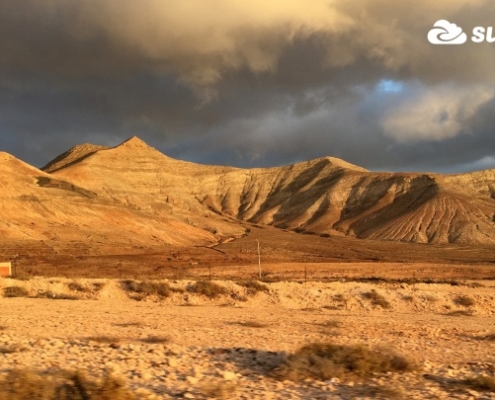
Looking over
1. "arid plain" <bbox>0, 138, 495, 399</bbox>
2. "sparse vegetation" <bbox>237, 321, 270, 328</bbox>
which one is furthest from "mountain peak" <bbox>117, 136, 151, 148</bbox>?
"sparse vegetation" <bbox>237, 321, 270, 328</bbox>

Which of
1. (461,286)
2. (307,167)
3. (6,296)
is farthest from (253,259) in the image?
(307,167)

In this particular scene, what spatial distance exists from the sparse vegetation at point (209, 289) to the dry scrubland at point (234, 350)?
0.48ft

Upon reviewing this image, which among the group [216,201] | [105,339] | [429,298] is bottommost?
[429,298]

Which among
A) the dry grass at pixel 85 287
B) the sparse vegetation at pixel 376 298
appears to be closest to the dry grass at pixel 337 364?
the sparse vegetation at pixel 376 298

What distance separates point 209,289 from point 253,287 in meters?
2.24

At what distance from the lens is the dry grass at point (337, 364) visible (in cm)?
895

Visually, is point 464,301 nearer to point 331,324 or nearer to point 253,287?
point 253,287

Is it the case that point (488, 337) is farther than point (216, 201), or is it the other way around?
point (216, 201)

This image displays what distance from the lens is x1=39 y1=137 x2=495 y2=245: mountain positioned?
113 metres

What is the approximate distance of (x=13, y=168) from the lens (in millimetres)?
104375

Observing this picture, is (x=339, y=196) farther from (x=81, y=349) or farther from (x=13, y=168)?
(x=81, y=349)

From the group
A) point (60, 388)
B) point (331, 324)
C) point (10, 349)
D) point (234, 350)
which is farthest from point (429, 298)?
point (60, 388)

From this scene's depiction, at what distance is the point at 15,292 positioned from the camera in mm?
26969

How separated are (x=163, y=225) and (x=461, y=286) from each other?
66546 millimetres
